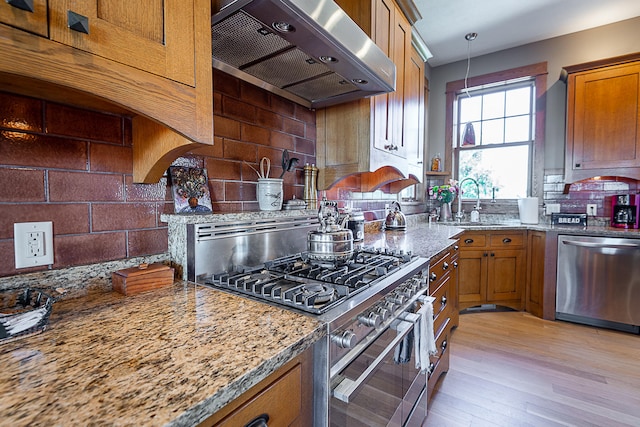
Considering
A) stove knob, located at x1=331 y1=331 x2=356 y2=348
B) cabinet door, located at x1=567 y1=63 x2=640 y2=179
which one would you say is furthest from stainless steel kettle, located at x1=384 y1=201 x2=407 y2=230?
stove knob, located at x1=331 y1=331 x2=356 y2=348

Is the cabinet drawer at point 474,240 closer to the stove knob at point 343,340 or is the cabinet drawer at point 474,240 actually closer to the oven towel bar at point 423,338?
the oven towel bar at point 423,338

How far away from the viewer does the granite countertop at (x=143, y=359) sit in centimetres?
42

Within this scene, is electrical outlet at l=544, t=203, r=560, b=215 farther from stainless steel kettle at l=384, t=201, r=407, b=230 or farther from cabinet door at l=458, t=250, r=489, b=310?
stainless steel kettle at l=384, t=201, r=407, b=230

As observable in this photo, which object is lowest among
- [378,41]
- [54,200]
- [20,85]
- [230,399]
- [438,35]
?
[230,399]

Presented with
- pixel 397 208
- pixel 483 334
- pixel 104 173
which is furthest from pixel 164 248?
pixel 483 334

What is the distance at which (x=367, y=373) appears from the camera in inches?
35.8

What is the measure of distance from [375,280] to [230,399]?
68 centimetres

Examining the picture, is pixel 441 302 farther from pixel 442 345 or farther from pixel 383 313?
pixel 383 313

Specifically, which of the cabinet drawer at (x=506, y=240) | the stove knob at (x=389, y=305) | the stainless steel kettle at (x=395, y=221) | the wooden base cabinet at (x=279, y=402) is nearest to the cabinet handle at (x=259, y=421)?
the wooden base cabinet at (x=279, y=402)

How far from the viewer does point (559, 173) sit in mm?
3318

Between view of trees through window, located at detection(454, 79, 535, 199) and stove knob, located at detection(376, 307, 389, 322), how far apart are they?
11.1ft

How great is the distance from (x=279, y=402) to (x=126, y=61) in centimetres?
81

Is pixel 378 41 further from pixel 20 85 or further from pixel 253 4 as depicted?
pixel 20 85

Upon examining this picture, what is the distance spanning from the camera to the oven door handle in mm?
767
